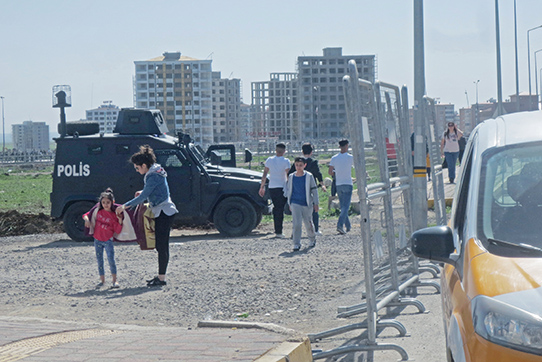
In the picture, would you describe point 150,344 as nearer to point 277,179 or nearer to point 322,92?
point 277,179

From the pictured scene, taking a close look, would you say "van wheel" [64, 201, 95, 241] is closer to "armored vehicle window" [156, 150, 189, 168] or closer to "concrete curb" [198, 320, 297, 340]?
"armored vehicle window" [156, 150, 189, 168]

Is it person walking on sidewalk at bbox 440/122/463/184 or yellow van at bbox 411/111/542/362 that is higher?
person walking on sidewalk at bbox 440/122/463/184

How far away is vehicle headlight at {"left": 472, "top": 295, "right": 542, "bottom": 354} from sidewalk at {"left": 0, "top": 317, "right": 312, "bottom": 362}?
227 centimetres

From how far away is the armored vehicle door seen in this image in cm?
1573

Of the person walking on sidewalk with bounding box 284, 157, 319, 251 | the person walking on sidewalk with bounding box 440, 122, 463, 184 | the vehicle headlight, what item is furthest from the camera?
the person walking on sidewalk with bounding box 440, 122, 463, 184

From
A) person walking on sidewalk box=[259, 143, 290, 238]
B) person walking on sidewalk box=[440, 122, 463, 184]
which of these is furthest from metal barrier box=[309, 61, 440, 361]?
person walking on sidewalk box=[440, 122, 463, 184]

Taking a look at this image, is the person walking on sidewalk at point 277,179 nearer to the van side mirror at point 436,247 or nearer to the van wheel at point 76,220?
the van wheel at point 76,220

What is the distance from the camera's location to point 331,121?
187125 mm

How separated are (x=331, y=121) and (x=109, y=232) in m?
179

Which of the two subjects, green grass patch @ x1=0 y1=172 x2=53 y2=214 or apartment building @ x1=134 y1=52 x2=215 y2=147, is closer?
green grass patch @ x1=0 y1=172 x2=53 y2=214

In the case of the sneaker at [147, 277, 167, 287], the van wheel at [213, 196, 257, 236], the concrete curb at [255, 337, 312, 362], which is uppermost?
the van wheel at [213, 196, 257, 236]

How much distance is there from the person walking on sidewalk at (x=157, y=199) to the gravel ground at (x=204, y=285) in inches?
16.2

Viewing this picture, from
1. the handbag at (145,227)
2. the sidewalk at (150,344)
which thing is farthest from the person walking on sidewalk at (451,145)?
the sidewalk at (150,344)

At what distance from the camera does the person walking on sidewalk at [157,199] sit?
959cm
